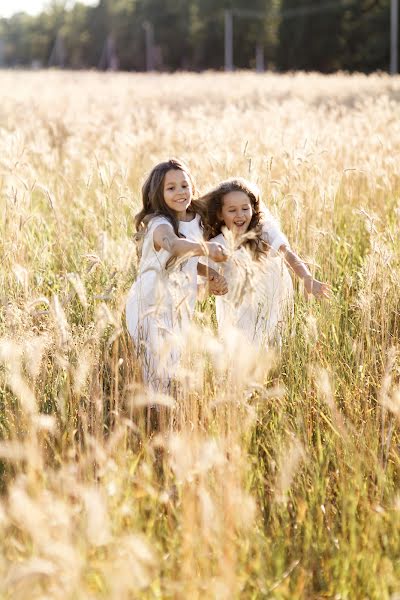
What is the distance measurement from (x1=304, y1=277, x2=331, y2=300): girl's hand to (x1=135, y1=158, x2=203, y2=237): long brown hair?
56 centimetres

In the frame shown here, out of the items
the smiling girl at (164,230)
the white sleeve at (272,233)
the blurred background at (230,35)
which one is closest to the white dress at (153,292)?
the smiling girl at (164,230)

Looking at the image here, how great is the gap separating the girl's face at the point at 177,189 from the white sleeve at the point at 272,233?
36 centimetres

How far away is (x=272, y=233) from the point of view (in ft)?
11.1

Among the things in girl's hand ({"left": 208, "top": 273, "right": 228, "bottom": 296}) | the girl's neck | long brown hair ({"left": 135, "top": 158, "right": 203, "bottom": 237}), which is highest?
long brown hair ({"left": 135, "top": 158, "right": 203, "bottom": 237})

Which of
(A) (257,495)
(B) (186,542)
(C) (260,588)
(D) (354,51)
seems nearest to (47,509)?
(B) (186,542)

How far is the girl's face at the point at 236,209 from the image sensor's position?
3.39m

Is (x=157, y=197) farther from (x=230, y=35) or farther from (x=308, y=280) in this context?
(x=230, y=35)

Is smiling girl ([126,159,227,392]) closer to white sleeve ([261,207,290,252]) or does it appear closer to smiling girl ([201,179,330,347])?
smiling girl ([201,179,330,347])

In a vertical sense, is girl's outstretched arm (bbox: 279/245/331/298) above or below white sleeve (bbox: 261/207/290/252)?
below

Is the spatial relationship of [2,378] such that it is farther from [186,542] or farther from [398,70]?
[398,70]

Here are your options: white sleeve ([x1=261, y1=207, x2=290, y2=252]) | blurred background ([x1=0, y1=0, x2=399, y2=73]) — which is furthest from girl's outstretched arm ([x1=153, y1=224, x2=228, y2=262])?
blurred background ([x1=0, y1=0, x2=399, y2=73])

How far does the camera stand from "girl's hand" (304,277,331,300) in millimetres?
3120

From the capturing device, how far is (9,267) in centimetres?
338

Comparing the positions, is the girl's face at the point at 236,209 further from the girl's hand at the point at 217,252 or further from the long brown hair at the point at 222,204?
the girl's hand at the point at 217,252
